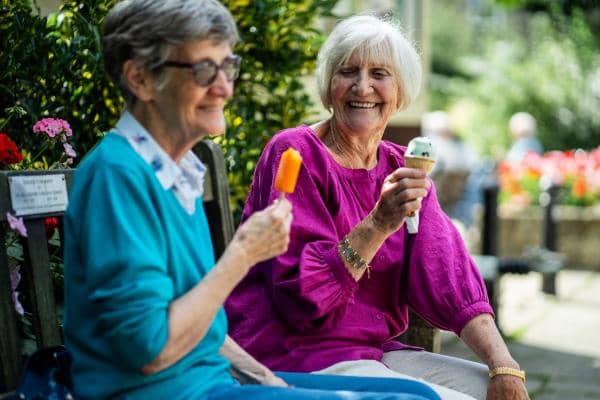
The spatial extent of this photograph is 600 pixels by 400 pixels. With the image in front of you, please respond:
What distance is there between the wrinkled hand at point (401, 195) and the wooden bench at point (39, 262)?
417mm

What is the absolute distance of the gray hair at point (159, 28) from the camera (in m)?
1.73

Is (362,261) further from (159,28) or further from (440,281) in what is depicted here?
(159,28)

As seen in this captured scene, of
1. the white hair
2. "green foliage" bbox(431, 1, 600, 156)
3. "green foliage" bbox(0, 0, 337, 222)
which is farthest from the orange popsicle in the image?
"green foliage" bbox(431, 1, 600, 156)

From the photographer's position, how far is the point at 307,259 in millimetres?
2361

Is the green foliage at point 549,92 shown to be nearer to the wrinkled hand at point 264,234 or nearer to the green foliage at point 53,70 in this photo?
the green foliage at point 53,70

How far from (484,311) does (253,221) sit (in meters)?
1.02

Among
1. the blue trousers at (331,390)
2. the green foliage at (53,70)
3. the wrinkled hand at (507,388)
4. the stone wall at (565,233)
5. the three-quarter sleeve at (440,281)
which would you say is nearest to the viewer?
Result: the blue trousers at (331,390)

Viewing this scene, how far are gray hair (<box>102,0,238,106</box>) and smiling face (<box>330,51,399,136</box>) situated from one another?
865 mm

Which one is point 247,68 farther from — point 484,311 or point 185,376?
point 185,376

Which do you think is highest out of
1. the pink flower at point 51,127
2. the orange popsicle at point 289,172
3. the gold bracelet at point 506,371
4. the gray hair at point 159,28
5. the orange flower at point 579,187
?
the gray hair at point 159,28

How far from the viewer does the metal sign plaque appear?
2080 millimetres

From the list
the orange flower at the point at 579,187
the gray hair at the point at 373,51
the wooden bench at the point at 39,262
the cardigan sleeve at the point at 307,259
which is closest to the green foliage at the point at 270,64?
the gray hair at the point at 373,51

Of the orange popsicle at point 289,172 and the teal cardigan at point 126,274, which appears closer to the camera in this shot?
the teal cardigan at point 126,274

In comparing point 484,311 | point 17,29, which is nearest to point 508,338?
point 484,311
